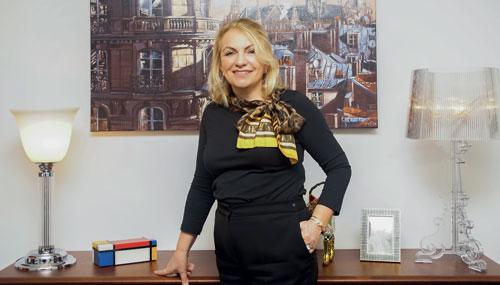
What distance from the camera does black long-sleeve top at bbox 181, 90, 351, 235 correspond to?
1.70 meters

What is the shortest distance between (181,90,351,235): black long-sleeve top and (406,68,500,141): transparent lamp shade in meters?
0.56

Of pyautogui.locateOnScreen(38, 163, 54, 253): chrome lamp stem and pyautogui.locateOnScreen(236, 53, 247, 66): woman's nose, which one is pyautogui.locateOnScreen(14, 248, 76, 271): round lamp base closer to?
pyautogui.locateOnScreen(38, 163, 54, 253): chrome lamp stem

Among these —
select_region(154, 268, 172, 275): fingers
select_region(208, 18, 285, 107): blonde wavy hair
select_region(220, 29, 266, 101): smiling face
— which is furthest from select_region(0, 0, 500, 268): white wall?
select_region(220, 29, 266, 101): smiling face

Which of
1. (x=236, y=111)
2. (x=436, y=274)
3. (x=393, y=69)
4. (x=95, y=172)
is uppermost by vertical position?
(x=393, y=69)

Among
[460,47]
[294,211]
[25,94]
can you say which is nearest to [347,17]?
[460,47]

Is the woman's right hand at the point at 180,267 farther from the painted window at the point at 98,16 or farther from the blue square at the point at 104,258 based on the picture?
the painted window at the point at 98,16

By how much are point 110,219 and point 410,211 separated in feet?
4.83

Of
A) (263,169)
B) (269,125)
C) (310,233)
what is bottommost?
(310,233)

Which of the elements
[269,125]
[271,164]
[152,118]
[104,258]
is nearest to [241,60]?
[269,125]

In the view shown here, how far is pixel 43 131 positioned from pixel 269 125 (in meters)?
1.04

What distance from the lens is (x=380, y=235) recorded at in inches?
89.6

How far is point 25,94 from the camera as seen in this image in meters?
2.52

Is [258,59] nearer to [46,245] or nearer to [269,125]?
[269,125]

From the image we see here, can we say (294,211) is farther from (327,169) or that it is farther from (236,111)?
(236,111)
